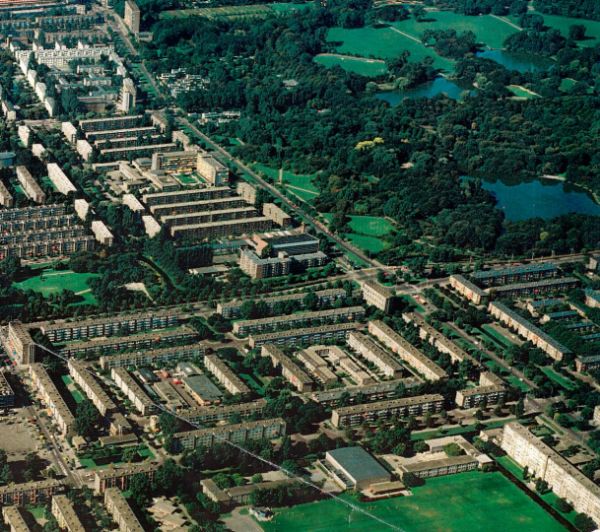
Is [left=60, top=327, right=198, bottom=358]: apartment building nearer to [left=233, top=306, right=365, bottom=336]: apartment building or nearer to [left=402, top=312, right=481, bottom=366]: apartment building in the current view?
[left=233, top=306, right=365, bottom=336]: apartment building

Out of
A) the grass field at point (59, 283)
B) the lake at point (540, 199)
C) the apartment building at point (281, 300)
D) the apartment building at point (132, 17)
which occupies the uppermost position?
the apartment building at point (132, 17)

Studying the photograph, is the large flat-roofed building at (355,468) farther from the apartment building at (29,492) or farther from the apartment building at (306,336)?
the apartment building at (29,492)

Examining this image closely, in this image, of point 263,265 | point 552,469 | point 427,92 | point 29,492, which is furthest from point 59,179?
point 552,469

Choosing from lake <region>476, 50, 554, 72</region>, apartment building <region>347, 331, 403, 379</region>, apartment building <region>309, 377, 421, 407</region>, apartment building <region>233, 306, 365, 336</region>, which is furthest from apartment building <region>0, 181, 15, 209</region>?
lake <region>476, 50, 554, 72</region>

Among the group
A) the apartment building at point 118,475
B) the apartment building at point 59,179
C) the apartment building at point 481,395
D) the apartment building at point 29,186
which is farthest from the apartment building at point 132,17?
the apartment building at point 118,475

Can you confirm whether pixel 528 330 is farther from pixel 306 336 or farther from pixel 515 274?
pixel 306 336

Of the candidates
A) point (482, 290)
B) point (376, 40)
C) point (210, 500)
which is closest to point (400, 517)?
point (210, 500)
